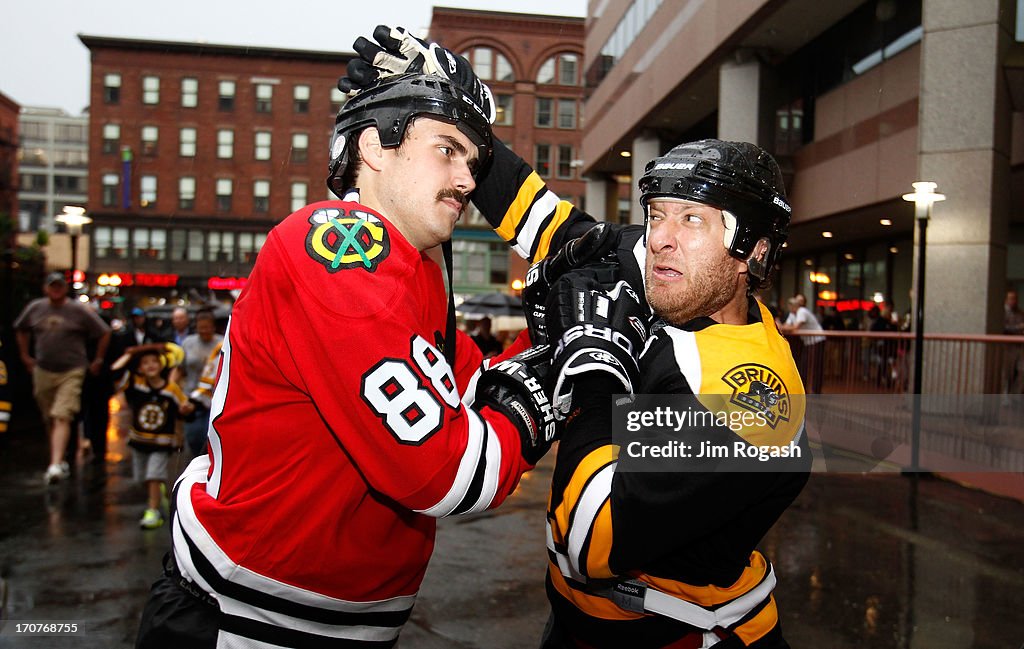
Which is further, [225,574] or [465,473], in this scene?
[225,574]

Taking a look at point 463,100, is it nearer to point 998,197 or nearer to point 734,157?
point 734,157

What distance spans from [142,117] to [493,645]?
3.65 meters

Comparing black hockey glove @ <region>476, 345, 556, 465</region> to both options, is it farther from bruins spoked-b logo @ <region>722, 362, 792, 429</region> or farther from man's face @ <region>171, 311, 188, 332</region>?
man's face @ <region>171, 311, 188, 332</region>

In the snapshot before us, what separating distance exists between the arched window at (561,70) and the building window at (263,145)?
1572 mm

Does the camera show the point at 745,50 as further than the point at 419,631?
No

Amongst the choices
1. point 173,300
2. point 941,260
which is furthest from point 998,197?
point 173,300

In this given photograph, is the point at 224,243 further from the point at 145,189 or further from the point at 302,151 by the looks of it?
the point at 145,189

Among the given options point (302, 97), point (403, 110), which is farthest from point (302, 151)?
point (403, 110)

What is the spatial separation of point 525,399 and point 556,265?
45 centimetres

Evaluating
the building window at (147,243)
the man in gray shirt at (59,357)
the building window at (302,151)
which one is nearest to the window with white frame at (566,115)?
the building window at (302,151)

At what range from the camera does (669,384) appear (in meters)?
1.70

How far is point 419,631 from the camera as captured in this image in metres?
4.20

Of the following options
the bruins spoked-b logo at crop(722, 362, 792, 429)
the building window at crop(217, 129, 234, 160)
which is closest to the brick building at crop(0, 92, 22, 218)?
the building window at crop(217, 129, 234, 160)

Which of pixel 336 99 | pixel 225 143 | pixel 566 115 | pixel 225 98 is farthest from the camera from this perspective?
pixel 336 99
